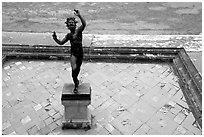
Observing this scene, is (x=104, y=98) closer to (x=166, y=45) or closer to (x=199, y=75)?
(x=199, y=75)

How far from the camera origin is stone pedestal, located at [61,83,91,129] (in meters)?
4.51

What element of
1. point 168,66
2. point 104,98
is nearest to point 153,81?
point 168,66

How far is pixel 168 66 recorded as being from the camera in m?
7.07

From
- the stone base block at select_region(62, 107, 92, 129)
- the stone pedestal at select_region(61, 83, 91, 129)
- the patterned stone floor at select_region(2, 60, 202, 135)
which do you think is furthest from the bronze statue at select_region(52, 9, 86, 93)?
the patterned stone floor at select_region(2, 60, 202, 135)

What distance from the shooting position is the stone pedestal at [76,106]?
451cm

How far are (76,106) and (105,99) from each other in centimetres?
116

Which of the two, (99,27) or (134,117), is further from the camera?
(99,27)

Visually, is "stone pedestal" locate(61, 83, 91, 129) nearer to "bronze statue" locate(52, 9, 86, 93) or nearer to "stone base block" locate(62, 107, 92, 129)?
"stone base block" locate(62, 107, 92, 129)

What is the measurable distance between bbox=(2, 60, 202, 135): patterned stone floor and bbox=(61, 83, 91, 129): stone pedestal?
0.16 meters

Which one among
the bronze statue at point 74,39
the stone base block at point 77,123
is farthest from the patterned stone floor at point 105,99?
the bronze statue at point 74,39

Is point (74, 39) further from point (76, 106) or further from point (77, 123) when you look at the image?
point (77, 123)

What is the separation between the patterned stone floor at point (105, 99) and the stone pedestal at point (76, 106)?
162 mm

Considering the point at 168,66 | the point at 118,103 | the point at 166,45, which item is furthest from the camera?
the point at 166,45

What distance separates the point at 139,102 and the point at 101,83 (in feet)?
3.77
